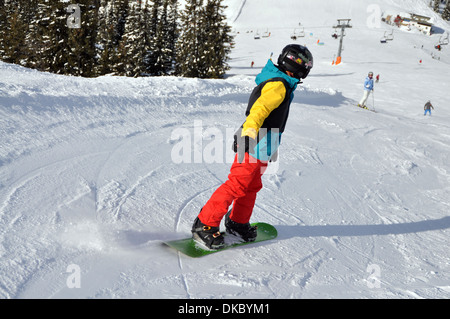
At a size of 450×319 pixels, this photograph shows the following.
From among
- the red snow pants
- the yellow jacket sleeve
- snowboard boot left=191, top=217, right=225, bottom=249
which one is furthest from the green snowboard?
the yellow jacket sleeve

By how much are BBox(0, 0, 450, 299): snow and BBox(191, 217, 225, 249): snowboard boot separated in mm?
99

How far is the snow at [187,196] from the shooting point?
8.10 ft

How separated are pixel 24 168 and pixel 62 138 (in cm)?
89

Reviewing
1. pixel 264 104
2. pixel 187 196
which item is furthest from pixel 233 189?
pixel 187 196

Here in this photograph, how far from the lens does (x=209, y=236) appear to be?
2.89 m

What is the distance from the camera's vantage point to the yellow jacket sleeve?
2.69 metres

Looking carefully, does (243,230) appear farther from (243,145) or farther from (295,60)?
(295,60)

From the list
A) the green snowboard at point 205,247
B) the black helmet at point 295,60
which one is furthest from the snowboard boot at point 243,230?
the black helmet at point 295,60

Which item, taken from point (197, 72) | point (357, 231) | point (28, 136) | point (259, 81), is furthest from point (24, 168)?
point (197, 72)

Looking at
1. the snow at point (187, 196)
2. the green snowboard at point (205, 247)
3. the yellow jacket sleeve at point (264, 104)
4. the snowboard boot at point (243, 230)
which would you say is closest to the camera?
the snow at point (187, 196)

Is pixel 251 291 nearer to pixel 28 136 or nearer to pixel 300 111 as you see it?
pixel 28 136

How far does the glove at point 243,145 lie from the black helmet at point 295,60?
2.11 feet

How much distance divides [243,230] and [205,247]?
1.35ft

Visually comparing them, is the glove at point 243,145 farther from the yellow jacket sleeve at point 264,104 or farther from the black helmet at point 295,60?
the black helmet at point 295,60
